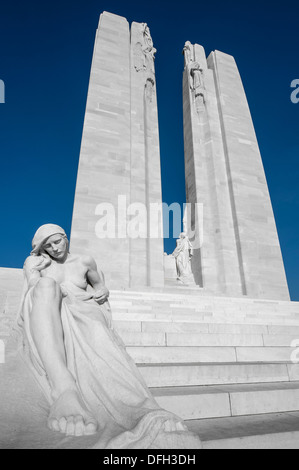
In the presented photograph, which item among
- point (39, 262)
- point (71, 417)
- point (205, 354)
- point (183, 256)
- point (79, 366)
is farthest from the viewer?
point (183, 256)

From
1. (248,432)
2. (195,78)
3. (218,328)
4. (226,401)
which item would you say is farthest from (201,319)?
(195,78)

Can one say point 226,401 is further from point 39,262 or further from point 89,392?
point 39,262

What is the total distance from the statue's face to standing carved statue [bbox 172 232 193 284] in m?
8.66

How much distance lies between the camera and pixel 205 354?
2.77m

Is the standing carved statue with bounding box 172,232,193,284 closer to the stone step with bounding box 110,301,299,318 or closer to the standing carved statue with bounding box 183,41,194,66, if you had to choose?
the stone step with bounding box 110,301,299,318

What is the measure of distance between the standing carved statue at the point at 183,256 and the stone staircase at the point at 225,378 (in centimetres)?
636

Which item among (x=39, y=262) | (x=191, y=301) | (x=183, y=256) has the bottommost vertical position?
(x=39, y=262)

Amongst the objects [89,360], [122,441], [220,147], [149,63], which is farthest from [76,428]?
[149,63]

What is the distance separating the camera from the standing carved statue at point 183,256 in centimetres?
1076

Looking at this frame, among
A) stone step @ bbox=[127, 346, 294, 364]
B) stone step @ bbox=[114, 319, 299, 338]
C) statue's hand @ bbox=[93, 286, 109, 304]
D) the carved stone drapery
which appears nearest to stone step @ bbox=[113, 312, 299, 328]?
stone step @ bbox=[114, 319, 299, 338]

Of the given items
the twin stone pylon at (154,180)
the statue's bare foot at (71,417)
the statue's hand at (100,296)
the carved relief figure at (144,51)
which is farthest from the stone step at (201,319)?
the carved relief figure at (144,51)

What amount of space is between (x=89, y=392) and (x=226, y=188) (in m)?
11.1

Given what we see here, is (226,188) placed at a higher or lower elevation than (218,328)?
higher
